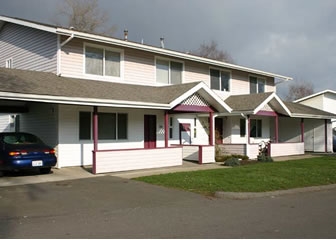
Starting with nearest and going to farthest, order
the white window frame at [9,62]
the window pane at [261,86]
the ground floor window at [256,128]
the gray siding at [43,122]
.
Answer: the gray siding at [43,122] < the white window frame at [9,62] < the ground floor window at [256,128] < the window pane at [261,86]

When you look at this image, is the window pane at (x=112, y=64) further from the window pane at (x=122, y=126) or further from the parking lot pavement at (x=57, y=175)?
the parking lot pavement at (x=57, y=175)

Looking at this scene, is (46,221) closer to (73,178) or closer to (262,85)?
(73,178)

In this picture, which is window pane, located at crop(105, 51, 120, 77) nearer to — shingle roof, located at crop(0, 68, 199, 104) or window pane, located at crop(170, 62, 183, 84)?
shingle roof, located at crop(0, 68, 199, 104)

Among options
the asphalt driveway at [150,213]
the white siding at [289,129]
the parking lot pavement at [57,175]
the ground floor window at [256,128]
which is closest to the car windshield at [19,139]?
the parking lot pavement at [57,175]

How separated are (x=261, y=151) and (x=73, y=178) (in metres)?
12.8

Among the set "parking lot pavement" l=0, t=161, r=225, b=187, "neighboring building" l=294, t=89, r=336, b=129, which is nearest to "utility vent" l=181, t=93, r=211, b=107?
"parking lot pavement" l=0, t=161, r=225, b=187

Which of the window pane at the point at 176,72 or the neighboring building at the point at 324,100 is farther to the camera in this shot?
the neighboring building at the point at 324,100

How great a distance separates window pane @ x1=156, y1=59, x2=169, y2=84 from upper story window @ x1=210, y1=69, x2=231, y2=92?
3644 millimetres

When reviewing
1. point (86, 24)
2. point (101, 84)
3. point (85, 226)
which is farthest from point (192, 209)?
point (86, 24)

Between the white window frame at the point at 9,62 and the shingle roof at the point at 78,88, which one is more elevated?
the white window frame at the point at 9,62

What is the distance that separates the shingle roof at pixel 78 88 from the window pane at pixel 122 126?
1.38m

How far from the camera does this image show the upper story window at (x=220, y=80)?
2380cm

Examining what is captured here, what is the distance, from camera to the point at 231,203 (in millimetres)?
9297

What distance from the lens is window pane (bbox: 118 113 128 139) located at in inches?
711
